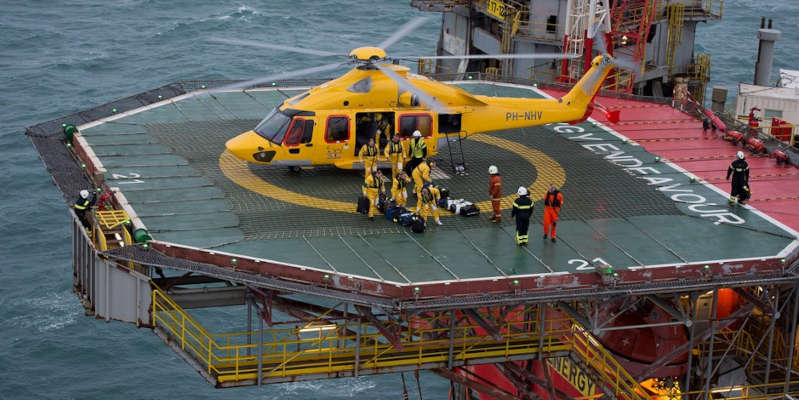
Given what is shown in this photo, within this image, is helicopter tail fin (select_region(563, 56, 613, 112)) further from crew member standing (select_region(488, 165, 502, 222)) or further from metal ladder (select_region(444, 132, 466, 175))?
Answer: crew member standing (select_region(488, 165, 502, 222))

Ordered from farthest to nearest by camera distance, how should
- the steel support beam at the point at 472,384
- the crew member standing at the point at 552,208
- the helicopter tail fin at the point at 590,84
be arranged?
the helicopter tail fin at the point at 590,84, the steel support beam at the point at 472,384, the crew member standing at the point at 552,208

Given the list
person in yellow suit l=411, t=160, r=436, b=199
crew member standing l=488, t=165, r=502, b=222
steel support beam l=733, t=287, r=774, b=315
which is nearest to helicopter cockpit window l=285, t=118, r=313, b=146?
person in yellow suit l=411, t=160, r=436, b=199

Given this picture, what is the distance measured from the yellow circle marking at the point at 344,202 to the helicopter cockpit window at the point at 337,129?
7.20 ft

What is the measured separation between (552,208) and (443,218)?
3.76 m

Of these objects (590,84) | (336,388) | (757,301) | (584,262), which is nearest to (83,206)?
(584,262)

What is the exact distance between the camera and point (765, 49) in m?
62.7

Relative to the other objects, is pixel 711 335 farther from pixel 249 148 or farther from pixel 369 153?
pixel 249 148

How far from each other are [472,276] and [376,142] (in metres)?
8.01

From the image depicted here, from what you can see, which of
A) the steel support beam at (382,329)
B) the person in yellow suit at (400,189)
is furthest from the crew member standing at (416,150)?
the steel support beam at (382,329)

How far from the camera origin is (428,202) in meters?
32.8

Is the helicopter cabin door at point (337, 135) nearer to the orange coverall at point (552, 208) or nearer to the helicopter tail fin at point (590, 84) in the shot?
the orange coverall at point (552, 208)

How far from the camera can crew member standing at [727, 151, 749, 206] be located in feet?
115

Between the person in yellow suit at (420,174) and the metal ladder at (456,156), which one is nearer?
the person in yellow suit at (420,174)

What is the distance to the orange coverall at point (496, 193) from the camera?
108 ft
